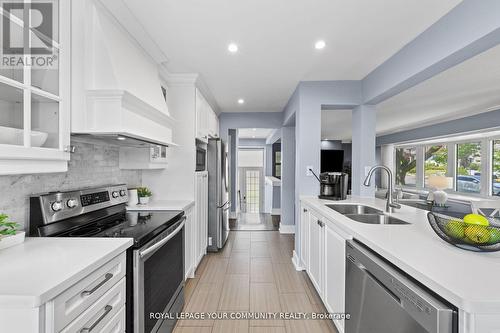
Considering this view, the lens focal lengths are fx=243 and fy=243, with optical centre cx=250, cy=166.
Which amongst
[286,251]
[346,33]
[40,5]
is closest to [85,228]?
[40,5]

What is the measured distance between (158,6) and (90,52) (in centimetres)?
57

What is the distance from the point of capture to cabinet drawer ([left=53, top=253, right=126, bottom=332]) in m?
0.86

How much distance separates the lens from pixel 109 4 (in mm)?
1605

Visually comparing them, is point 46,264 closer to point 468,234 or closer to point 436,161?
point 468,234

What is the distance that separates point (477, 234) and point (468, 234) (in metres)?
0.04

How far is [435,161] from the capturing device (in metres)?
6.26

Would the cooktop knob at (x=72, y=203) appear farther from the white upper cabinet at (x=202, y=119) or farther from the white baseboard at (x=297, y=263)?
the white baseboard at (x=297, y=263)

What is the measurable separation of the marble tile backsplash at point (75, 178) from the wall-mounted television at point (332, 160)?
7345mm

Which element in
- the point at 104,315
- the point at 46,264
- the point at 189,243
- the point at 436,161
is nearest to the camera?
the point at 46,264

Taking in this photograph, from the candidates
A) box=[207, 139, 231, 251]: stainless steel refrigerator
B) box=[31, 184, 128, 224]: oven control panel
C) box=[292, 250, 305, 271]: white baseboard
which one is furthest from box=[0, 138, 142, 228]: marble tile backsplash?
box=[292, 250, 305, 271]: white baseboard

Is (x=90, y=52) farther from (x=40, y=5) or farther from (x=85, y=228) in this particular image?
(x=85, y=228)

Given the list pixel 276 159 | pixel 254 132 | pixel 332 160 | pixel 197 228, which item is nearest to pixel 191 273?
pixel 197 228

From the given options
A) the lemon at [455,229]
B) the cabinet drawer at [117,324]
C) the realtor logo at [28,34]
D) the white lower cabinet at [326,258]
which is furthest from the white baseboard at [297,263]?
the realtor logo at [28,34]

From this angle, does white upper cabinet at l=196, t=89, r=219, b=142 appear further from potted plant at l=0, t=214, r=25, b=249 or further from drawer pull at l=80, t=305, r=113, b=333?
drawer pull at l=80, t=305, r=113, b=333
